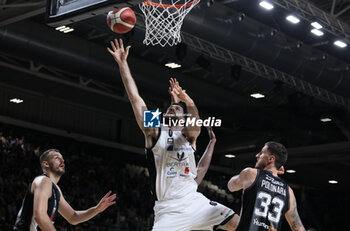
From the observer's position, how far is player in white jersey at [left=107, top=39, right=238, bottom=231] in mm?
6430

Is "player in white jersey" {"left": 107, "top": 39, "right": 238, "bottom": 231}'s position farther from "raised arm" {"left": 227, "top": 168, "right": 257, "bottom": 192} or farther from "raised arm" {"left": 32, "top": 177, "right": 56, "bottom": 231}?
"raised arm" {"left": 32, "top": 177, "right": 56, "bottom": 231}

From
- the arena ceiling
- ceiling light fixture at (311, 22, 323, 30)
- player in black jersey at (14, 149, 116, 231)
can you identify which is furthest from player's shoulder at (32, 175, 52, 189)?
ceiling light fixture at (311, 22, 323, 30)

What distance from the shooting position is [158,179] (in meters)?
6.59

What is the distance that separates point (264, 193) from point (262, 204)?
0.12m

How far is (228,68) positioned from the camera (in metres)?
17.9

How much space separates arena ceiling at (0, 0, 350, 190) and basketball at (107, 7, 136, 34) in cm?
544

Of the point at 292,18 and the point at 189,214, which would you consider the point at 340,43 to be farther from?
the point at 189,214

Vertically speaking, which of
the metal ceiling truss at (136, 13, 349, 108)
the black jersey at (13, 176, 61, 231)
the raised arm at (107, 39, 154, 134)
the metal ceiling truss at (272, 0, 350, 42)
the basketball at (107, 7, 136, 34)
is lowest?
the black jersey at (13, 176, 61, 231)

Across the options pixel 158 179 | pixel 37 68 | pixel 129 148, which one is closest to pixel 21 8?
pixel 37 68

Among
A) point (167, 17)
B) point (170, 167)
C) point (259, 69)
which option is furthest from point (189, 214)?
point (259, 69)

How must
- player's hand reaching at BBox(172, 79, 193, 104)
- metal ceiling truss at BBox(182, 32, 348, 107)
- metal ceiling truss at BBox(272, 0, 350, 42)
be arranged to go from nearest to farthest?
player's hand reaching at BBox(172, 79, 193, 104) → metal ceiling truss at BBox(272, 0, 350, 42) → metal ceiling truss at BBox(182, 32, 348, 107)

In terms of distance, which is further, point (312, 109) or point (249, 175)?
point (312, 109)

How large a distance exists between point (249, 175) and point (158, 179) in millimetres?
1002

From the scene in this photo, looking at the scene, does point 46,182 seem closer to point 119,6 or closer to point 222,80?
point 119,6
